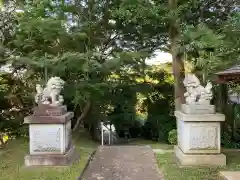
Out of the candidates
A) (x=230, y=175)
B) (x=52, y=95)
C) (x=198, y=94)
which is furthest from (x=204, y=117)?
(x=52, y=95)

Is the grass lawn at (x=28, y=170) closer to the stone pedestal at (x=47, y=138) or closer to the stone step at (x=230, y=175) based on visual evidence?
the stone pedestal at (x=47, y=138)

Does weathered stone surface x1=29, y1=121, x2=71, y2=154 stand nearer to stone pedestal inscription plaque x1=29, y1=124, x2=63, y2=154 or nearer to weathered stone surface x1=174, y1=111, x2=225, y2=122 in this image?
stone pedestal inscription plaque x1=29, y1=124, x2=63, y2=154

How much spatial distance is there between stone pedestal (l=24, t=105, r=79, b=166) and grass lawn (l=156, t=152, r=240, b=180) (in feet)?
6.73

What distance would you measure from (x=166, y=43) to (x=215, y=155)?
5.06m

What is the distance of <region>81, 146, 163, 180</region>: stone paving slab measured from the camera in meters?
5.53

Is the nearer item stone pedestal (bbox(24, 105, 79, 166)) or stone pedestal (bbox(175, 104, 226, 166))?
stone pedestal (bbox(175, 104, 226, 166))

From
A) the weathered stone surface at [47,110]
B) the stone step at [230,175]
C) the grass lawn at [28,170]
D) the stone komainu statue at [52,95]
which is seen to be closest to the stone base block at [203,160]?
the stone step at [230,175]

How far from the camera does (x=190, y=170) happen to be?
575 cm

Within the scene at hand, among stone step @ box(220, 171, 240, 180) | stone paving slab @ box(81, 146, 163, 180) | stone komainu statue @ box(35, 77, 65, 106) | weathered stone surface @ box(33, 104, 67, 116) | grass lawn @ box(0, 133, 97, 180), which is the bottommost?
stone paving slab @ box(81, 146, 163, 180)

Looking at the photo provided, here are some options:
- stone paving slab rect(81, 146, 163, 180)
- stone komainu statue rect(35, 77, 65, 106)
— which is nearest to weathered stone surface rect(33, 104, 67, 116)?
stone komainu statue rect(35, 77, 65, 106)

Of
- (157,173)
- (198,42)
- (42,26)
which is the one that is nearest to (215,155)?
(157,173)

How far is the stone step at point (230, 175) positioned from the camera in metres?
5.02

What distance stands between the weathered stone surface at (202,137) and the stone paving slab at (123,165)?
2.89ft

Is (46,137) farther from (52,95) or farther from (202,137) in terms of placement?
(202,137)
